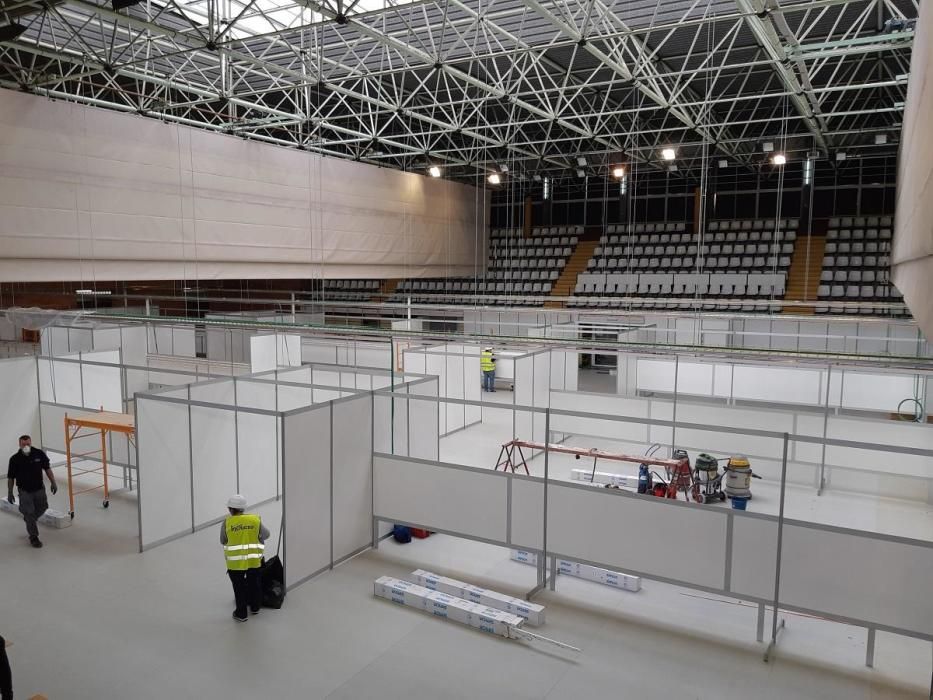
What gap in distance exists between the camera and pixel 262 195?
17188mm

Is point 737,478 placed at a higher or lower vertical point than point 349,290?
lower

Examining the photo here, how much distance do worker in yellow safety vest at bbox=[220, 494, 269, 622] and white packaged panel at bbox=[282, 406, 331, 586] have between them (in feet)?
1.41

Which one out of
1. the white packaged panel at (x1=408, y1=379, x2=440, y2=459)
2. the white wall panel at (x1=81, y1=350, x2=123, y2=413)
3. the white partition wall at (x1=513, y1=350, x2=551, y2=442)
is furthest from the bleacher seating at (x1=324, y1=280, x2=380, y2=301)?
the white packaged panel at (x1=408, y1=379, x2=440, y2=459)

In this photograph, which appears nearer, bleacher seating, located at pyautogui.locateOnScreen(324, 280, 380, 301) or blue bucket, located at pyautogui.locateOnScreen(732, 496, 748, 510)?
blue bucket, located at pyautogui.locateOnScreen(732, 496, 748, 510)

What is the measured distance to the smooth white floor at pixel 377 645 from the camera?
18.0ft

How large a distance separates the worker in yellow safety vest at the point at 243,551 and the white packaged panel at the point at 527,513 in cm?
249

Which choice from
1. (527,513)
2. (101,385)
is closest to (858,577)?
(527,513)

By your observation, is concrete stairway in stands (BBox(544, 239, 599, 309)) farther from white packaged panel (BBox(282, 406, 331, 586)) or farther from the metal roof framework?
white packaged panel (BBox(282, 406, 331, 586))

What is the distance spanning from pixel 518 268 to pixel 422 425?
60.3ft

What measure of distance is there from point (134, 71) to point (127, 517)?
9840mm

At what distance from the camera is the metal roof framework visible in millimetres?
10758

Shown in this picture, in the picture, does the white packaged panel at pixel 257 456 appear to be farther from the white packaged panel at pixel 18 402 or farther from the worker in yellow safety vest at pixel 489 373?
the worker in yellow safety vest at pixel 489 373

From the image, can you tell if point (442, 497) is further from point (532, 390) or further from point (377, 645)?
point (532, 390)

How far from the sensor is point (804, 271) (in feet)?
73.4
